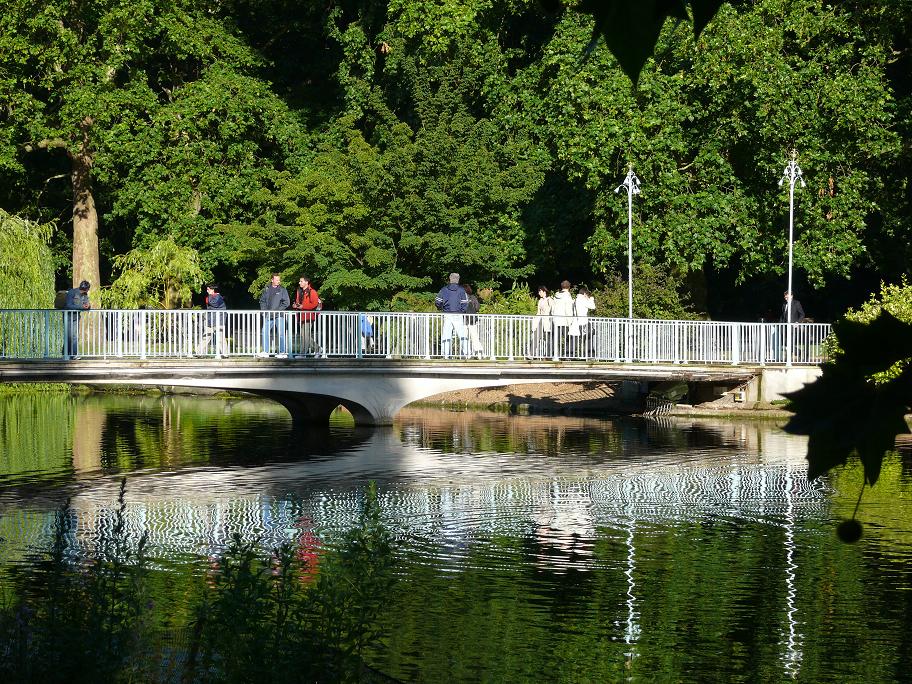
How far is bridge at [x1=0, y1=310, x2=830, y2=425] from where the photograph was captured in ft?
89.2

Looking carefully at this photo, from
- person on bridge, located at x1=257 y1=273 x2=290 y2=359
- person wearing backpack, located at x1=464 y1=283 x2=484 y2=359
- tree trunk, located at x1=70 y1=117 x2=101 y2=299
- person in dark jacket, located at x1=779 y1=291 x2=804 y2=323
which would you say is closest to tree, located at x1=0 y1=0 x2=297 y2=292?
tree trunk, located at x1=70 y1=117 x2=101 y2=299

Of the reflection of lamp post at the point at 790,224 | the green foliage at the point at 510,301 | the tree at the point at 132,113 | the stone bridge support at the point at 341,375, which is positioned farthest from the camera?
the tree at the point at 132,113

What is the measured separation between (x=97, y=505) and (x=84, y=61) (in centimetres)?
2444

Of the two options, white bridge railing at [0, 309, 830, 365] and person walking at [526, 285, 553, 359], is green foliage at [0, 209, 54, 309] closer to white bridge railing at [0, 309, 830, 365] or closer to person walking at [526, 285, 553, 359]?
white bridge railing at [0, 309, 830, 365]

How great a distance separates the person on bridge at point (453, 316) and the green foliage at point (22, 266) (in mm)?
13133

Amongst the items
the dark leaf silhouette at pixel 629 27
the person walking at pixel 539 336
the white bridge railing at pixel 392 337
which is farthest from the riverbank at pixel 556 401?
the dark leaf silhouette at pixel 629 27

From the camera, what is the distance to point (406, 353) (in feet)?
99.5

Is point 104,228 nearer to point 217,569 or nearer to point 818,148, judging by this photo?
point 818,148

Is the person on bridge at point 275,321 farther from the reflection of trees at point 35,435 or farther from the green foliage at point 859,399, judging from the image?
the green foliage at point 859,399

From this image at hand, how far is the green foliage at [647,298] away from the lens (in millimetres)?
36594

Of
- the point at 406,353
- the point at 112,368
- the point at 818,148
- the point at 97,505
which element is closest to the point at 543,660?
the point at 97,505

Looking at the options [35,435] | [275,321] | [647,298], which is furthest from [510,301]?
[35,435]

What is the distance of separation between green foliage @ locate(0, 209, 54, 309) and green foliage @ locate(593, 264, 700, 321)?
14896 millimetres

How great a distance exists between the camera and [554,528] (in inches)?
664
